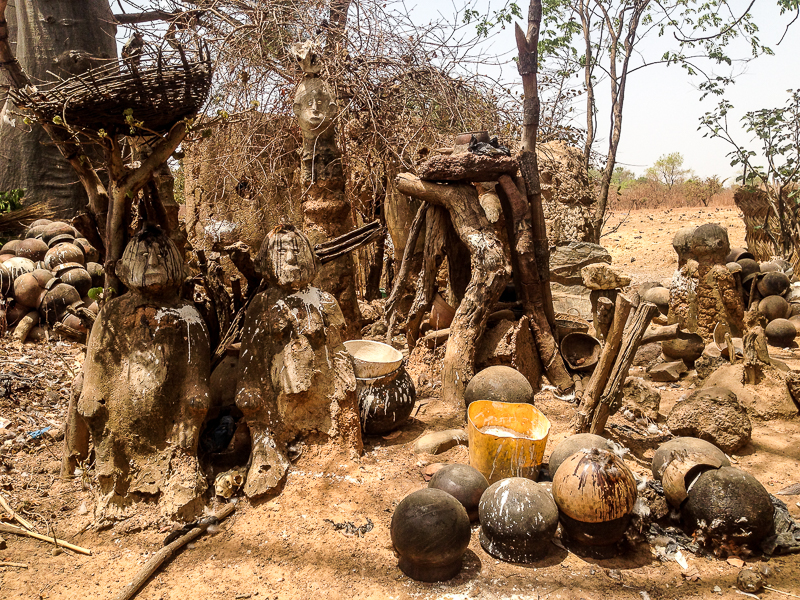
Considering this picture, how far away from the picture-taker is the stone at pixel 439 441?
4137mm

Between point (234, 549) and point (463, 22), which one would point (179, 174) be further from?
point (234, 549)

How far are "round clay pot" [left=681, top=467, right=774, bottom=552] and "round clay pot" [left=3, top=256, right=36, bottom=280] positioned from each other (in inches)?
273

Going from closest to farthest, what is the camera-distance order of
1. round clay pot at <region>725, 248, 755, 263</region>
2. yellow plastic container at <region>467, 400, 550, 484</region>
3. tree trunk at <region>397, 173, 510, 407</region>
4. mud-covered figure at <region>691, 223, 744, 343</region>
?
yellow plastic container at <region>467, 400, 550, 484</region>, tree trunk at <region>397, 173, 510, 407</region>, mud-covered figure at <region>691, 223, 744, 343</region>, round clay pot at <region>725, 248, 755, 263</region>

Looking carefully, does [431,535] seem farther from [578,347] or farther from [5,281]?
[5,281]

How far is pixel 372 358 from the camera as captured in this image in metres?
4.63

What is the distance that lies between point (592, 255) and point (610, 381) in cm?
481

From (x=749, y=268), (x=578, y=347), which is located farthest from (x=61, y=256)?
(x=749, y=268)

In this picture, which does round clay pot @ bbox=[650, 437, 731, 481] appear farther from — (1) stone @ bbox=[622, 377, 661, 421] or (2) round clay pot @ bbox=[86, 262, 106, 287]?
(2) round clay pot @ bbox=[86, 262, 106, 287]

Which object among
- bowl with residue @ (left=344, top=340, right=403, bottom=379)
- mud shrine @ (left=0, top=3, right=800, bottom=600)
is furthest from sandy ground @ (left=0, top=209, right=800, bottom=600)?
bowl with residue @ (left=344, top=340, right=403, bottom=379)

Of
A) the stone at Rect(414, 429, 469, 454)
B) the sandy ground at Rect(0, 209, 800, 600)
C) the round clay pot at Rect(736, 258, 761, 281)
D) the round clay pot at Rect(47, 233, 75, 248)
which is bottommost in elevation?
the sandy ground at Rect(0, 209, 800, 600)

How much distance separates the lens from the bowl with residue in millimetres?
4320

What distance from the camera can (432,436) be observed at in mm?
4262

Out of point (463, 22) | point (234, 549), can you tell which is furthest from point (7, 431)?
point (463, 22)

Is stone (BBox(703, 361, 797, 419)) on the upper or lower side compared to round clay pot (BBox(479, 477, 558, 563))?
upper
